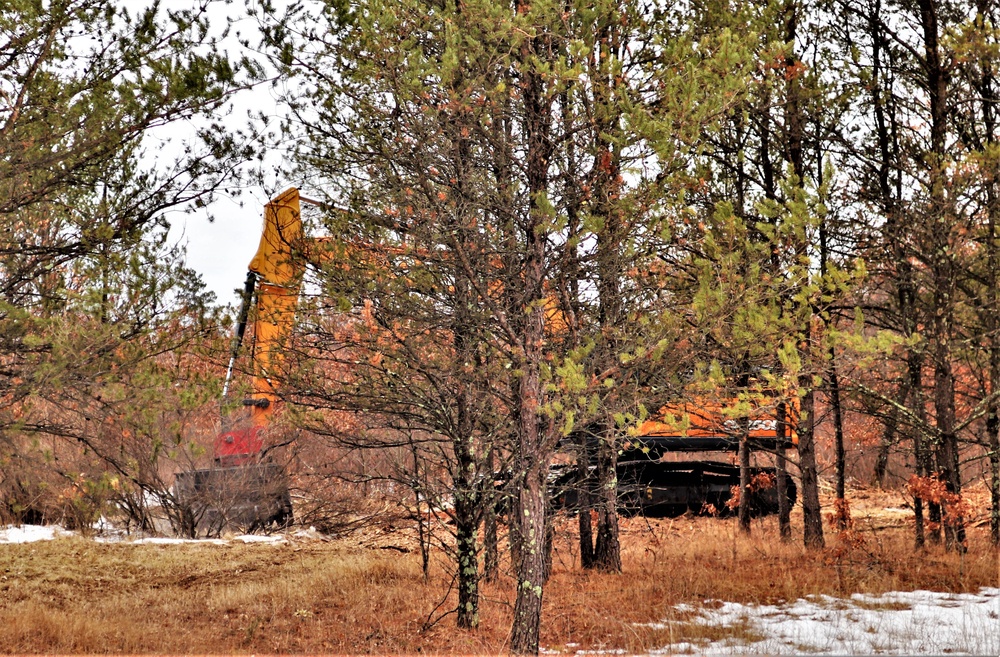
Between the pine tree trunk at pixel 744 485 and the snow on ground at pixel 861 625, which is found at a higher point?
the pine tree trunk at pixel 744 485

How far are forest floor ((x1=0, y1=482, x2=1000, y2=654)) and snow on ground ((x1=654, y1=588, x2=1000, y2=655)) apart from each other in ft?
0.07

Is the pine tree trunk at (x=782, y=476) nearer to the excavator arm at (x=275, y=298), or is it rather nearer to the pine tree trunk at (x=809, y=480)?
the pine tree trunk at (x=809, y=480)

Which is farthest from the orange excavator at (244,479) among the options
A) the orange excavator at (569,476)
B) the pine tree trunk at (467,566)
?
the pine tree trunk at (467,566)

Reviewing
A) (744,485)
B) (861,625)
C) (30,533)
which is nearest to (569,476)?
(744,485)

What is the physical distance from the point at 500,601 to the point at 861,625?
11.7 ft

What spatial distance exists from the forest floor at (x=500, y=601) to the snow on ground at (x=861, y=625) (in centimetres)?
2

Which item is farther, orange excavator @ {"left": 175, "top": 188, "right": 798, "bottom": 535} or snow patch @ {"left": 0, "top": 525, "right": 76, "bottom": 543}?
snow patch @ {"left": 0, "top": 525, "right": 76, "bottom": 543}

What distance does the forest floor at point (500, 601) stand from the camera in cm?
745

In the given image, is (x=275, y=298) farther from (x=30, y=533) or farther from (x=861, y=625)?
(x=30, y=533)

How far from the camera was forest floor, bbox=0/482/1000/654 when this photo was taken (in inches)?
293

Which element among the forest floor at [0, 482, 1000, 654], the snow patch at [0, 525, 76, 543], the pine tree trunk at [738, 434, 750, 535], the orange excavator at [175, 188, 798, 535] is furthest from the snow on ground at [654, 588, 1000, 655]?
the snow patch at [0, 525, 76, 543]

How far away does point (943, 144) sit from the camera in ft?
33.9

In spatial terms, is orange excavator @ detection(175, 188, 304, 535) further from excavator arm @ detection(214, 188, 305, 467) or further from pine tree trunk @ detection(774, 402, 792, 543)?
pine tree trunk @ detection(774, 402, 792, 543)

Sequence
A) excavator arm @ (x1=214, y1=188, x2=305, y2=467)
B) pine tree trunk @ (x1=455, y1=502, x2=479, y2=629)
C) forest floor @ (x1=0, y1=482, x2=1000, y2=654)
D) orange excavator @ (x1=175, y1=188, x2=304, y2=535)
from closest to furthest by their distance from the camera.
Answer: excavator arm @ (x1=214, y1=188, x2=305, y2=467) < forest floor @ (x1=0, y1=482, x2=1000, y2=654) < pine tree trunk @ (x1=455, y1=502, x2=479, y2=629) < orange excavator @ (x1=175, y1=188, x2=304, y2=535)
